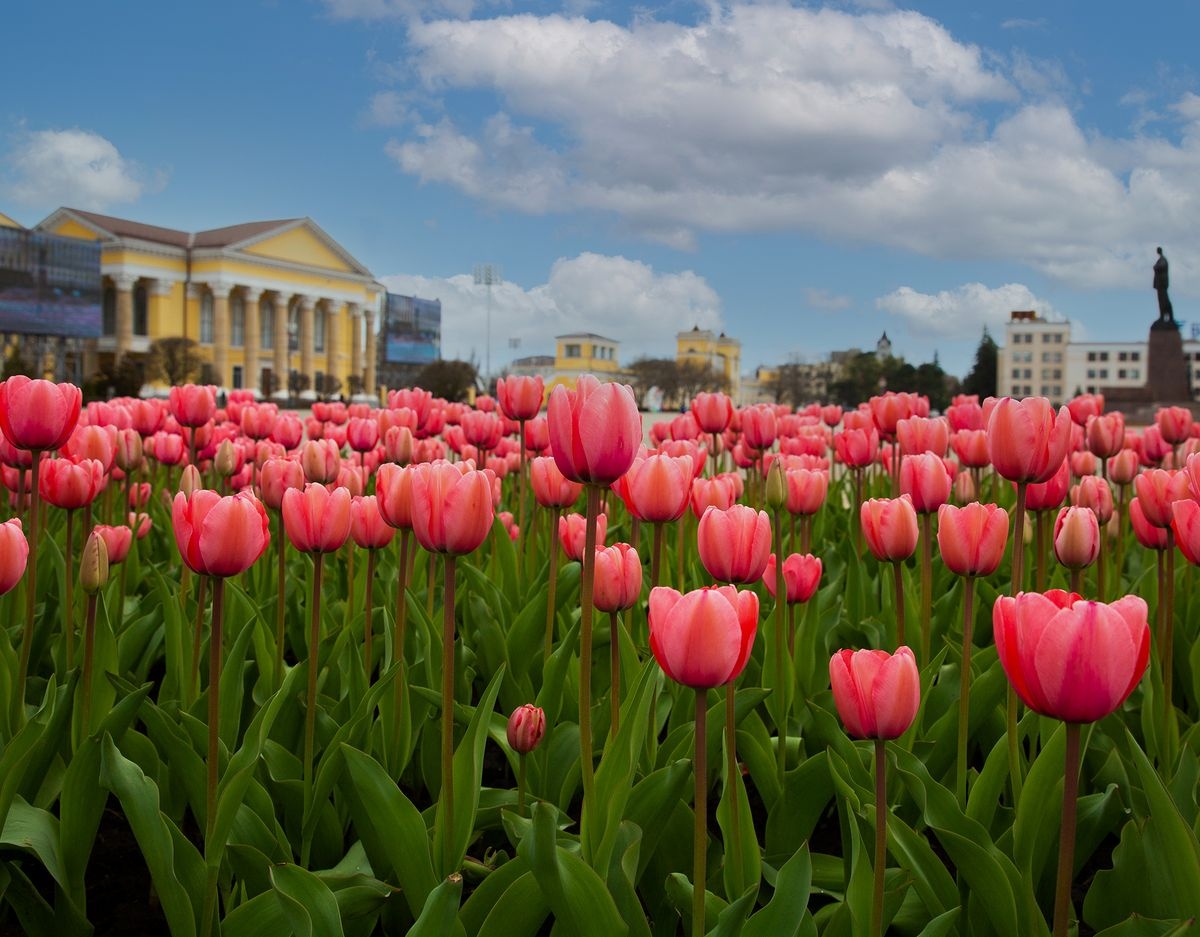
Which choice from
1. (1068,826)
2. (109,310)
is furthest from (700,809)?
(109,310)

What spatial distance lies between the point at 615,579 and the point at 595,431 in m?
0.53

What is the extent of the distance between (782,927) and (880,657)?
33cm

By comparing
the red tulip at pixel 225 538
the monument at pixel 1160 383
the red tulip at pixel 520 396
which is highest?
the monument at pixel 1160 383

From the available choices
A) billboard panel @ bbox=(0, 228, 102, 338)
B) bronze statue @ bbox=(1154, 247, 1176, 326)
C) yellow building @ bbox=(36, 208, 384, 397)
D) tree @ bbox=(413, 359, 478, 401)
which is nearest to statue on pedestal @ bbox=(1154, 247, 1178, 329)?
bronze statue @ bbox=(1154, 247, 1176, 326)

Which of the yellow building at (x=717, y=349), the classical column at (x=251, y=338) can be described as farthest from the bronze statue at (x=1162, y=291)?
the yellow building at (x=717, y=349)

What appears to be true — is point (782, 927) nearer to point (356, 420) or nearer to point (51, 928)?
point (51, 928)

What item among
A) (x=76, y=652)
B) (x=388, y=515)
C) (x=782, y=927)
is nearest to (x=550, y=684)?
(x=388, y=515)

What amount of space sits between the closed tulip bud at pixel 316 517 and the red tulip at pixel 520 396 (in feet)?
3.69

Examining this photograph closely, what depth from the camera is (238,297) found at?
66.2 meters

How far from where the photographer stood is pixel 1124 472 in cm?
340

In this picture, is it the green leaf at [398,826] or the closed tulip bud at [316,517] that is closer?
the green leaf at [398,826]

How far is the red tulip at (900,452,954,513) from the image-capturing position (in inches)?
84.4

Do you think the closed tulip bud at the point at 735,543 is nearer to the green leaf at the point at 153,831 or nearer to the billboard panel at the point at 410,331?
the green leaf at the point at 153,831

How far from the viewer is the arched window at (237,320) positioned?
6538 centimetres
